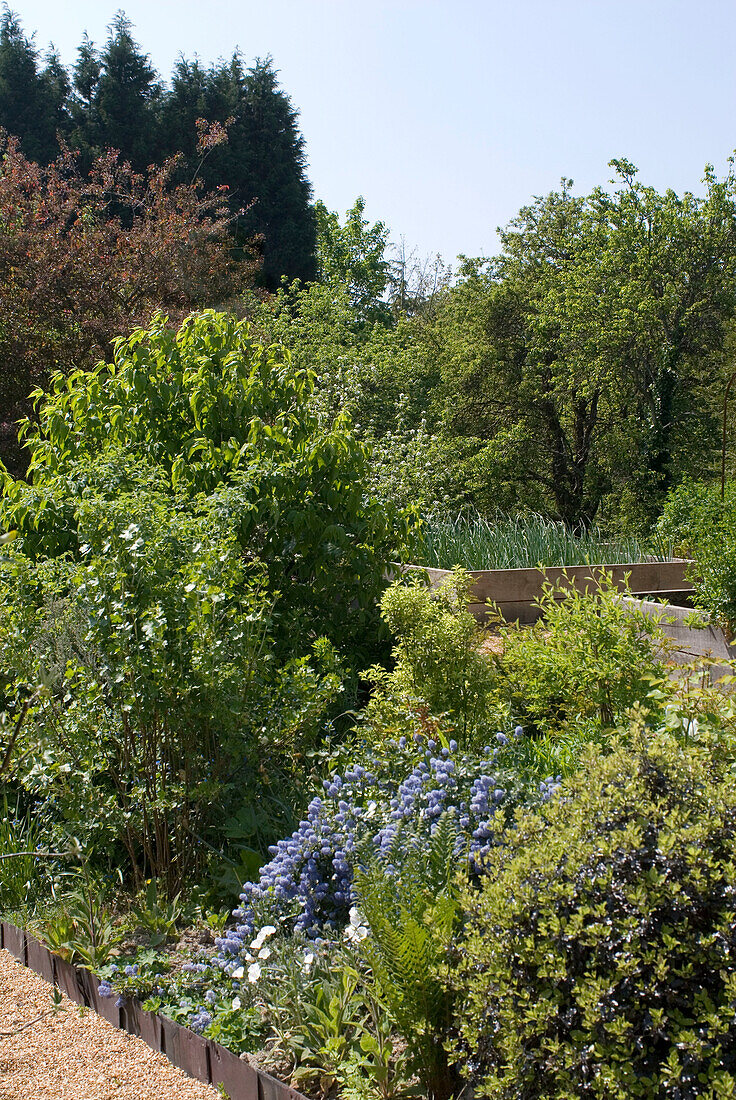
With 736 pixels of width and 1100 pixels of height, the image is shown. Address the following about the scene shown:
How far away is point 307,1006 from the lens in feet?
7.63

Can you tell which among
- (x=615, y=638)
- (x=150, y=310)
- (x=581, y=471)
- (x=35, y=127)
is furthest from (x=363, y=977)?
(x=35, y=127)

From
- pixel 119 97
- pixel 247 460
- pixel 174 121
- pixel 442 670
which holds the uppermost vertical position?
pixel 119 97

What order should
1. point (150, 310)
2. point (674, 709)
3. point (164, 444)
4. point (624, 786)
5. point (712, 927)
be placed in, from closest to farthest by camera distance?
point (712, 927) → point (624, 786) → point (674, 709) → point (164, 444) → point (150, 310)

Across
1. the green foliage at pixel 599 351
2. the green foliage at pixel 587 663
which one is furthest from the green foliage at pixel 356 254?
the green foliage at pixel 587 663

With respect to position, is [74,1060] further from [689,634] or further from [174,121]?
[174,121]

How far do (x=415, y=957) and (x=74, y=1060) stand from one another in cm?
118

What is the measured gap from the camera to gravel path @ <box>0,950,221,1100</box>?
2.35 meters

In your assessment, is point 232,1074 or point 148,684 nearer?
point 232,1074

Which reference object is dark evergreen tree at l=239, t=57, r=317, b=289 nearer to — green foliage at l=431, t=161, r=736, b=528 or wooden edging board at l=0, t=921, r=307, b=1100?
green foliage at l=431, t=161, r=736, b=528

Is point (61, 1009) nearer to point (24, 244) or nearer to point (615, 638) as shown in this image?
point (615, 638)

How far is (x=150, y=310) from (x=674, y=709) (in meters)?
9.48

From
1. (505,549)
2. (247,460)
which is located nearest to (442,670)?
(247,460)

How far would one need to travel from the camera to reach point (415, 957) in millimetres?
2033

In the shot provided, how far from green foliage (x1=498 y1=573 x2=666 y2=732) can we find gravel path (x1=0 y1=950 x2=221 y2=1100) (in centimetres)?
211
